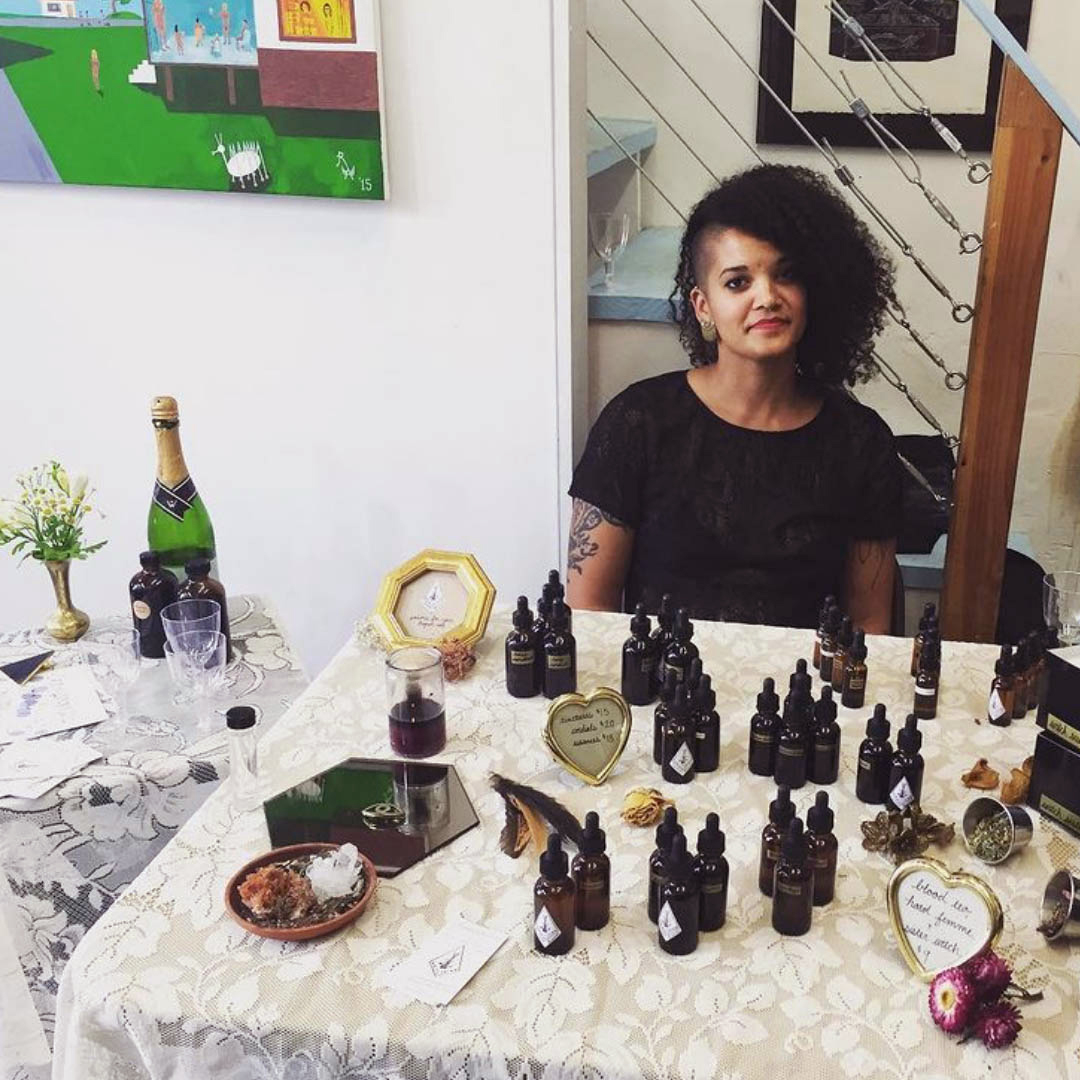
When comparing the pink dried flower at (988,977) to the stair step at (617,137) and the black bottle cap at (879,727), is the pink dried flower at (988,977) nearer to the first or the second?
the black bottle cap at (879,727)

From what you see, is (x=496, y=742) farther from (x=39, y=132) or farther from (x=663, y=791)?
(x=39, y=132)

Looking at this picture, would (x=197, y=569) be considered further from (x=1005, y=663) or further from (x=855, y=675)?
(x=1005, y=663)

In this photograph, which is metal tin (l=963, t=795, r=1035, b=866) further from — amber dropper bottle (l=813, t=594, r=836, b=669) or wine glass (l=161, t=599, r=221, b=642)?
wine glass (l=161, t=599, r=221, b=642)

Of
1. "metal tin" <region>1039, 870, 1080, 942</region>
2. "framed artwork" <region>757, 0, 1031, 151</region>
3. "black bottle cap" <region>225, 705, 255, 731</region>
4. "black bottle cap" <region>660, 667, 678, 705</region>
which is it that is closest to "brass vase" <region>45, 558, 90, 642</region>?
"black bottle cap" <region>225, 705, 255, 731</region>

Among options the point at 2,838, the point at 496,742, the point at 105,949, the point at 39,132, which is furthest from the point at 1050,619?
the point at 39,132

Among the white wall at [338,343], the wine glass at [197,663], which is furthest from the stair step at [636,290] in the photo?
the wine glass at [197,663]

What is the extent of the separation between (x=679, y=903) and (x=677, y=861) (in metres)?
0.03

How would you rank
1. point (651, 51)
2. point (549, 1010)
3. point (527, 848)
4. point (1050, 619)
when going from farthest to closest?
1. point (651, 51)
2. point (1050, 619)
3. point (527, 848)
4. point (549, 1010)

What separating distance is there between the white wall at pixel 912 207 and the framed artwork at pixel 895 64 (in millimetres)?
58

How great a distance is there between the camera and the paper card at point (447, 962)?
95 cm

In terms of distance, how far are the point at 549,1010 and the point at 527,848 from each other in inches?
8.0

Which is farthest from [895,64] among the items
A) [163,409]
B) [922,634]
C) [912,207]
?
[163,409]

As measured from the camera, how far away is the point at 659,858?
0.99 metres

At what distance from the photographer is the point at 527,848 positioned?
3.67 ft
